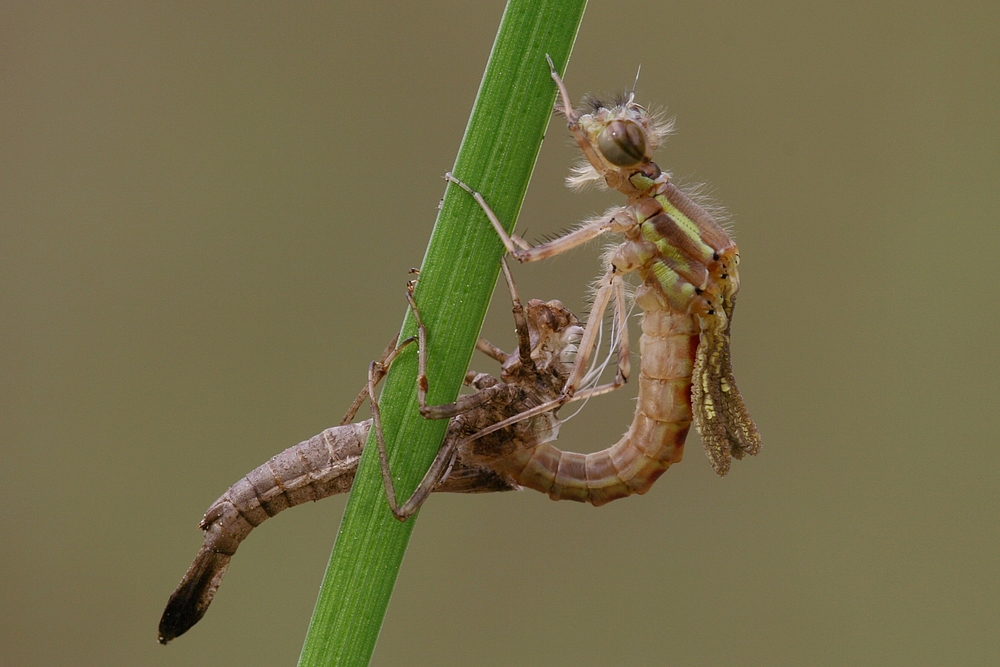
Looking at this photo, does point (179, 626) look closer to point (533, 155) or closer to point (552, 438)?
point (552, 438)

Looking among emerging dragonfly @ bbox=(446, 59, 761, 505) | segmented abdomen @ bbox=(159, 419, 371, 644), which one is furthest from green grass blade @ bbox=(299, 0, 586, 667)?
emerging dragonfly @ bbox=(446, 59, 761, 505)

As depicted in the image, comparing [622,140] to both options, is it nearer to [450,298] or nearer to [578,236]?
[578,236]

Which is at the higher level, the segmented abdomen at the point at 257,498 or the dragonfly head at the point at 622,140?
the dragonfly head at the point at 622,140

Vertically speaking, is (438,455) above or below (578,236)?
below

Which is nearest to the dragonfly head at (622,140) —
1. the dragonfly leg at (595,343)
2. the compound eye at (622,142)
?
the compound eye at (622,142)

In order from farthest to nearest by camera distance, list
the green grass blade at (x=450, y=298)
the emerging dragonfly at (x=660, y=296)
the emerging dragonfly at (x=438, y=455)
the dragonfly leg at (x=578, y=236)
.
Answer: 1. the emerging dragonfly at (x=660, y=296)
2. the dragonfly leg at (x=578, y=236)
3. the emerging dragonfly at (x=438, y=455)
4. the green grass blade at (x=450, y=298)

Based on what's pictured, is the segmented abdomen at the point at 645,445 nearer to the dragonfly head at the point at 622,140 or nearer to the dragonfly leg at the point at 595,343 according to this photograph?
the dragonfly leg at the point at 595,343

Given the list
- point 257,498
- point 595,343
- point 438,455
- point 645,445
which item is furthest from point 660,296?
point 257,498
